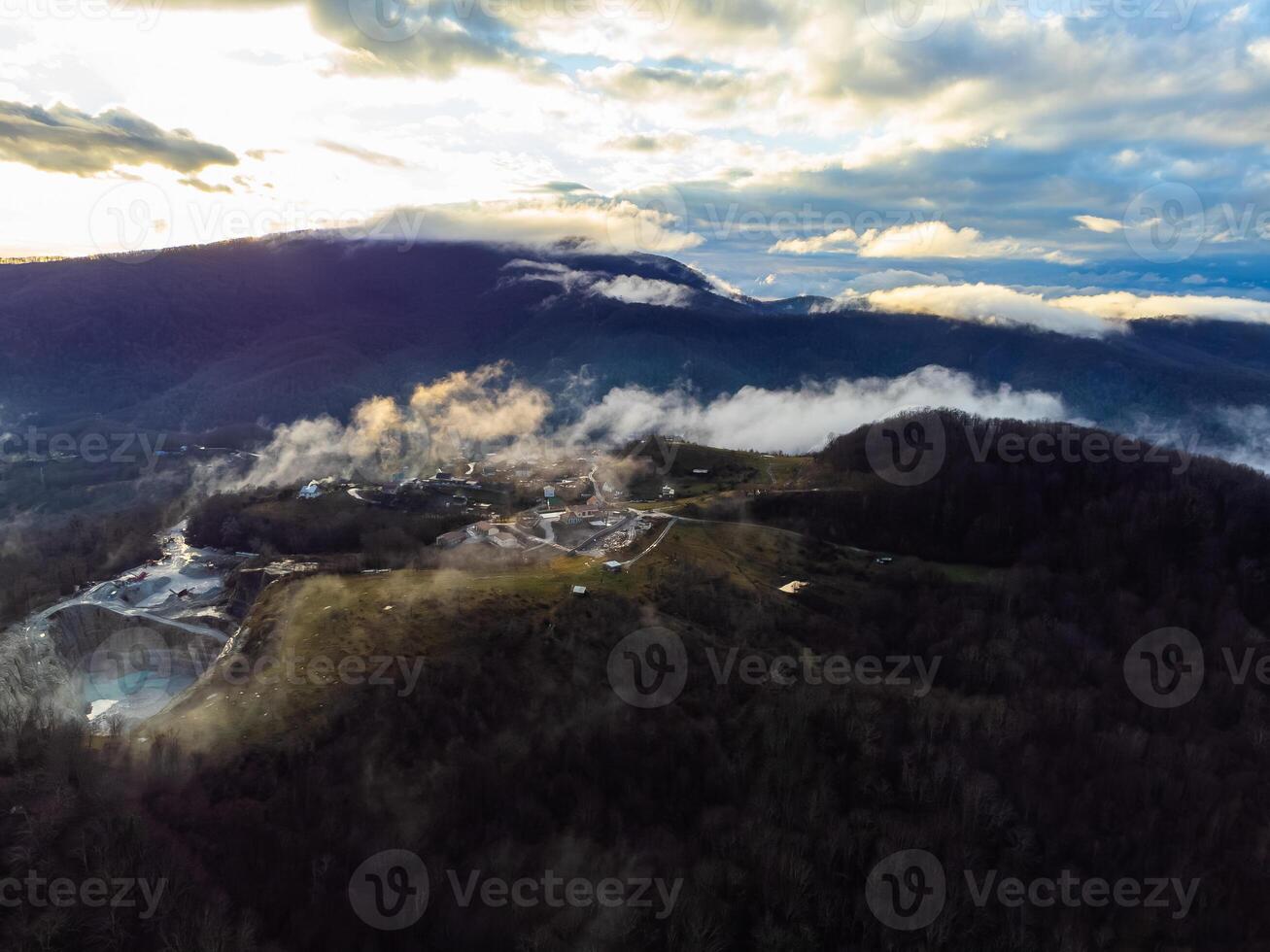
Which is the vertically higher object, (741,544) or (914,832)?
(741,544)

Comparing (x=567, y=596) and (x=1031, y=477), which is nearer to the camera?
(x=567, y=596)

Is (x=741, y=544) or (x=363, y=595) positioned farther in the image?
(x=741, y=544)

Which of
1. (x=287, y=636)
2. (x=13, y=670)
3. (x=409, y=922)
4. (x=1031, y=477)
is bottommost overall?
(x=13, y=670)

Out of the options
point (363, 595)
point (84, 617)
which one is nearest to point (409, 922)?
point (363, 595)

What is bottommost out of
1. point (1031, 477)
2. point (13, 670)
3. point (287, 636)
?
point (13, 670)

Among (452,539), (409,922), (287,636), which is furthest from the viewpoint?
(452,539)

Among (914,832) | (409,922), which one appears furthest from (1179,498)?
(409,922)

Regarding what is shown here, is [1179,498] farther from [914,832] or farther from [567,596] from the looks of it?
[567,596]

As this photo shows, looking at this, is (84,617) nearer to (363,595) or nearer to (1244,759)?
(363,595)

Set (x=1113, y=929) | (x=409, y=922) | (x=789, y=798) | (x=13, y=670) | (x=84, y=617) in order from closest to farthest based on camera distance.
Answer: (x=409, y=922), (x=1113, y=929), (x=789, y=798), (x=13, y=670), (x=84, y=617)
